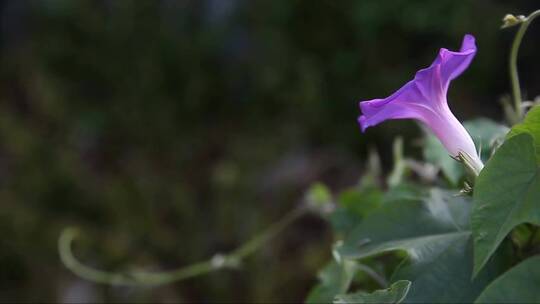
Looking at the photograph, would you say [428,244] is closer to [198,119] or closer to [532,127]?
[532,127]

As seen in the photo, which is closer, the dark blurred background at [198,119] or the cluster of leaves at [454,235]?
the cluster of leaves at [454,235]

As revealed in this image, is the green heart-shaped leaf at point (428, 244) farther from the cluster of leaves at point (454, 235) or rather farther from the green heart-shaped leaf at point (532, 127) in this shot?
the green heart-shaped leaf at point (532, 127)

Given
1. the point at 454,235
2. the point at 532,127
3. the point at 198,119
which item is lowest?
the point at 198,119

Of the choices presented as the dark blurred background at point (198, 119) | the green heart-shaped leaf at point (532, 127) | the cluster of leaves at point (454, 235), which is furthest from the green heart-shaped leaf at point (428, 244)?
the dark blurred background at point (198, 119)

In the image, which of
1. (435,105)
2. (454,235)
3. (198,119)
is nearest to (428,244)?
(454,235)

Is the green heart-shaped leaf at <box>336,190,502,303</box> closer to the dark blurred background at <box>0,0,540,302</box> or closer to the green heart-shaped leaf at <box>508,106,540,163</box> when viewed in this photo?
the green heart-shaped leaf at <box>508,106,540,163</box>

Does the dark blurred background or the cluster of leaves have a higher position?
the cluster of leaves

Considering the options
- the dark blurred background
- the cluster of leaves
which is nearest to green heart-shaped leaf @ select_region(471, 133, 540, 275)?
the cluster of leaves
